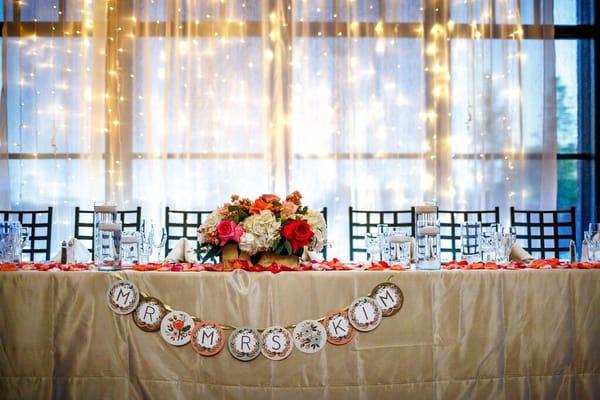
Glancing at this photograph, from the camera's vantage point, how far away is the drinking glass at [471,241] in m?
2.93

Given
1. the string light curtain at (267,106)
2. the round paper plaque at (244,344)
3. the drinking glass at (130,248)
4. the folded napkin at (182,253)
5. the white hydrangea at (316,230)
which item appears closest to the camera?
the round paper plaque at (244,344)

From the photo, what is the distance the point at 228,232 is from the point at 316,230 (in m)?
0.34

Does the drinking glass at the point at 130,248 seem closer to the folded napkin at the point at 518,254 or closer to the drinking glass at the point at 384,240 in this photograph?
the drinking glass at the point at 384,240

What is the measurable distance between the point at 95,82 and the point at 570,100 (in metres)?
3.71

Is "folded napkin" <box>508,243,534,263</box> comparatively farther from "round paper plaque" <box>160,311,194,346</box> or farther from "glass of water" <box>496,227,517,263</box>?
"round paper plaque" <box>160,311,194,346</box>

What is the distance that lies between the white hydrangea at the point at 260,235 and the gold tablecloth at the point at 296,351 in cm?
12

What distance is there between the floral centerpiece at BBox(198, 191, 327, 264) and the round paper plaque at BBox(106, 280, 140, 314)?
32cm

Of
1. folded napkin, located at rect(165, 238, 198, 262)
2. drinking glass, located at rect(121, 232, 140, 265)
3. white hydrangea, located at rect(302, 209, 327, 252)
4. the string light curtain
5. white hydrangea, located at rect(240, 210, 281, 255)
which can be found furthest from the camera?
the string light curtain

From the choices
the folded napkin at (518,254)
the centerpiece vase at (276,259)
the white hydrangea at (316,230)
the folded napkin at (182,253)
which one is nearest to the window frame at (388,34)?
the folded napkin at (182,253)

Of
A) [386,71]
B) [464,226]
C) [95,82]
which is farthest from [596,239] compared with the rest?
[95,82]

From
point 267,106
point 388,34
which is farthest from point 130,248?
point 388,34

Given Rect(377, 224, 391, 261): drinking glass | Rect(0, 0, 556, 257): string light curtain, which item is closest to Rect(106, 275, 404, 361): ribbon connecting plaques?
Rect(377, 224, 391, 261): drinking glass

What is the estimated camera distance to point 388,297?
242cm

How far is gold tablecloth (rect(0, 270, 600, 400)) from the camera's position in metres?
2.39
